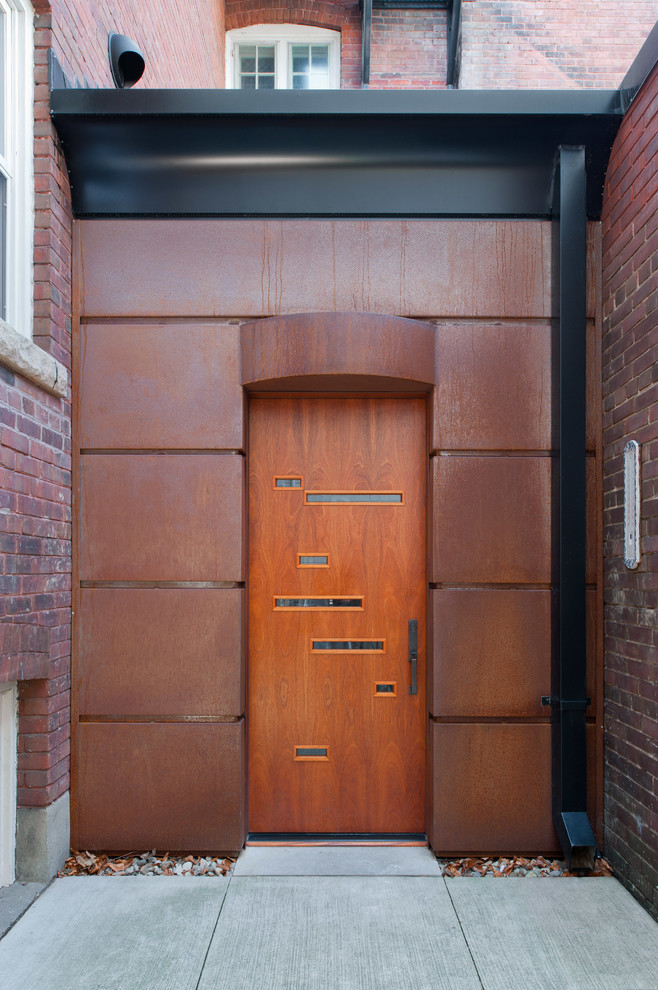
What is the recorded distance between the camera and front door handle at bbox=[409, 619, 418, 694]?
13.5 ft

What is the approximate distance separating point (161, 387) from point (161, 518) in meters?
0.79

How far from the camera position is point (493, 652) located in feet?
13.0

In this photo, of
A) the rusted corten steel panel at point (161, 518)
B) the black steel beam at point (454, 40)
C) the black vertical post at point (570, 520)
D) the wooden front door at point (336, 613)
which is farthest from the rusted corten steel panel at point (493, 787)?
the black steel beam at point (454, 40)

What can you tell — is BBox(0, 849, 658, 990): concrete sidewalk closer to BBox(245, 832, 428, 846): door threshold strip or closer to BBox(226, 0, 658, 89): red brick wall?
BBox(245, 832, 428, 846): door threshold strip

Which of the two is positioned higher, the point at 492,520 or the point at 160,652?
the point at 492,520

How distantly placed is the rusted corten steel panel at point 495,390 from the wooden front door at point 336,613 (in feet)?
0.83

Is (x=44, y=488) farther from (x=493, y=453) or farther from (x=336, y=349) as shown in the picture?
(x=493, y=453)

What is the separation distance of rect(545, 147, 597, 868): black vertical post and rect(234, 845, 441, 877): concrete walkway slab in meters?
0.84

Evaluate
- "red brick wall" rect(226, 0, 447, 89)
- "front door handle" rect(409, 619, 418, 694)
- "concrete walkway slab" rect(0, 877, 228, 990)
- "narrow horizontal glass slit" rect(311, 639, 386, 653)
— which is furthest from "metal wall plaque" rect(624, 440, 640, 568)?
"red brick wall" rect(226, 0, 447, 89)

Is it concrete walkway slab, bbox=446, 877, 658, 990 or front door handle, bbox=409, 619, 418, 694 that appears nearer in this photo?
concrete walkway slab, bbox=446, 877, 658, 990

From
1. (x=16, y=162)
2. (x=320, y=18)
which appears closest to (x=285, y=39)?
(x=320, y=18)

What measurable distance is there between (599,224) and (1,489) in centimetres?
375

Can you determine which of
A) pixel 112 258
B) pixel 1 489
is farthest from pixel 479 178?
pixel 1 489

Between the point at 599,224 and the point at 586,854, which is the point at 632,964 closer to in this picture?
the point at 586,854
